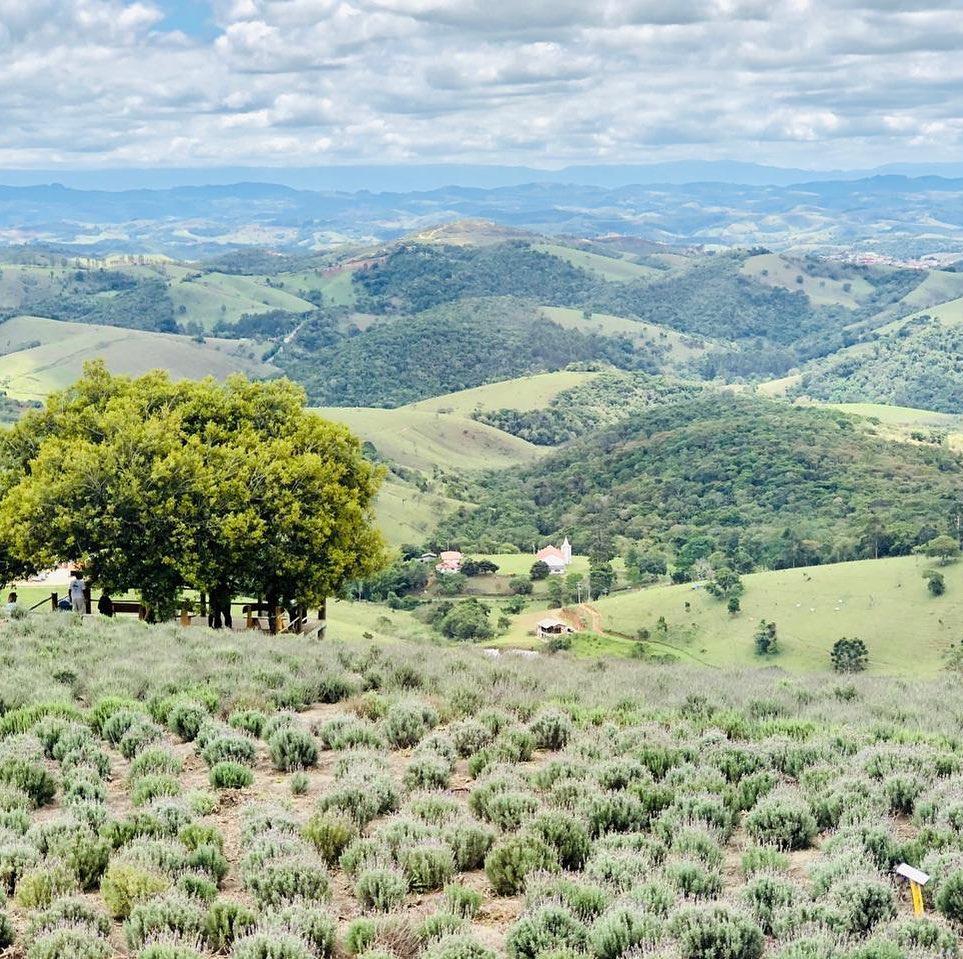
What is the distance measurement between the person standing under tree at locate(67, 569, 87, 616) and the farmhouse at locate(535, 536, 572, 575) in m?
74.8

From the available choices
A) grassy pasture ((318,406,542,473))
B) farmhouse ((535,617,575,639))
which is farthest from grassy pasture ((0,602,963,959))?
grassy pasture ((318,406,542,473))

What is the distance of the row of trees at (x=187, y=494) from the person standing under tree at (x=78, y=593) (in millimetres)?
591

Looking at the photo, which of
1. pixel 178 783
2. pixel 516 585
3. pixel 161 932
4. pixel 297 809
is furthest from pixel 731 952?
pixel 516 585

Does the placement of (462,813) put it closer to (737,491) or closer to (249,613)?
(249,613)

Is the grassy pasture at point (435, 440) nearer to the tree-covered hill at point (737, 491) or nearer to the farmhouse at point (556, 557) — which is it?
the tree-covered hill at point (737, 491)

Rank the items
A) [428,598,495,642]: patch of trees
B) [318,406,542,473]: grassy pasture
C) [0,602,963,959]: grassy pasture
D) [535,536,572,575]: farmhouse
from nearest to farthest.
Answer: [0,602,963,959]: grassy pasture < [428,598,495,642]: patch of trees < [535,536,572,575]: farmhouse < [318,406,542,473]: grassy pasture

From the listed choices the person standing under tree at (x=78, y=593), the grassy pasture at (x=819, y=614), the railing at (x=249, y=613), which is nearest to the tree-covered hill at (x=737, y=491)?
the grassy pasture at (x=819, y=614)

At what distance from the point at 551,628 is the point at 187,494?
155 ft

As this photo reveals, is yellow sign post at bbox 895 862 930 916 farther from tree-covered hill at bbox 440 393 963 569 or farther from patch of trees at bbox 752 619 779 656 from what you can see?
tree-covered hill at bbox 440 393 963 569

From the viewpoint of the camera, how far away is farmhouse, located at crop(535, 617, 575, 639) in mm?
70000

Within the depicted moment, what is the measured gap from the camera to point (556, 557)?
10362cm

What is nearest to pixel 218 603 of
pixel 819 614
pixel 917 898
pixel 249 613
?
pixel 249 613

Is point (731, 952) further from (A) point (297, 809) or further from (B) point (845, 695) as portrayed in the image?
(B) point (845, 695)

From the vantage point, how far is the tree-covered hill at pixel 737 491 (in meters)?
101
